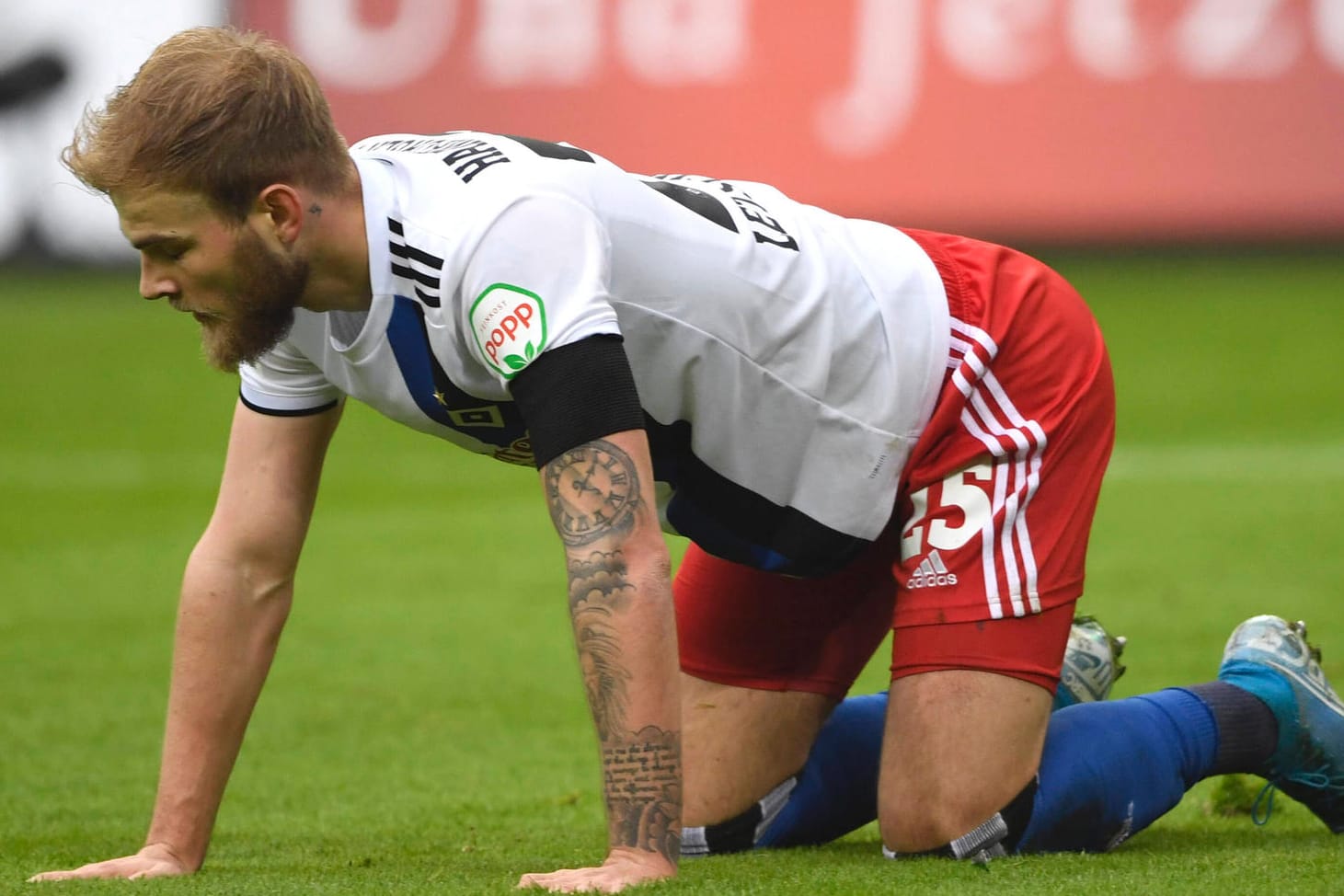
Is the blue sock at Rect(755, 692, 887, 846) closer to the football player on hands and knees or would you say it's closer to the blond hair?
the football player on hands and knees

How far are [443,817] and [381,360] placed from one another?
128cm

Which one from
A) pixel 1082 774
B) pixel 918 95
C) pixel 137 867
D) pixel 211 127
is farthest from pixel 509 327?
pixel 918 95

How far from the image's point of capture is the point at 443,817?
3967mm

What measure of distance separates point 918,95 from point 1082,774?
10.5 metres

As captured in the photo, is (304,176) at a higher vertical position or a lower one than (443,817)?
higher

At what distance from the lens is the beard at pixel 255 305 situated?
2879 millimetres

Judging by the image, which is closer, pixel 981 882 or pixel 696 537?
pixel 981 882

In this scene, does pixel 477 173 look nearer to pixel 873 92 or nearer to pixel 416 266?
pixel 416 266

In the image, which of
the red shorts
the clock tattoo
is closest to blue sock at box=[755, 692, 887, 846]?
the red shorts

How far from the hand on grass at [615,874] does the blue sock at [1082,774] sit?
932 mm

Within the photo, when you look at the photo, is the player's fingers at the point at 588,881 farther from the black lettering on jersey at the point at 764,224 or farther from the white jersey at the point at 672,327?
the black lettering on jersey at the point at 764,224

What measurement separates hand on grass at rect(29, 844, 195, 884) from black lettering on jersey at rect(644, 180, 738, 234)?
4.61 ft

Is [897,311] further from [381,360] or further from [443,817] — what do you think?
[443,817]

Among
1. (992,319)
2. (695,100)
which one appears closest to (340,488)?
(695,100)
